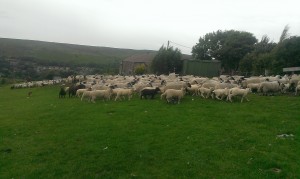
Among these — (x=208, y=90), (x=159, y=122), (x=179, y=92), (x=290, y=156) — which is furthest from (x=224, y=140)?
(x=208, y=90)

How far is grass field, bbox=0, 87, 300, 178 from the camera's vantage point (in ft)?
35.1

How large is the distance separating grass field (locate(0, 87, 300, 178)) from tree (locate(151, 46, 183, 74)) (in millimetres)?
37985

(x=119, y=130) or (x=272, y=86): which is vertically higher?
(x=272, y=86)

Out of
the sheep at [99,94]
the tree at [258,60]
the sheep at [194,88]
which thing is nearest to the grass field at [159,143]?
the sheep at [99,94]

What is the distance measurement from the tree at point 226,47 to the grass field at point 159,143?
158 feet

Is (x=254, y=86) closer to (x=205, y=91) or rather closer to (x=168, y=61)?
(x=205, y=91)

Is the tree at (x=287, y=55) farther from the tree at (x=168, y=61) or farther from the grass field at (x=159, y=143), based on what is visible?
the tree at (x=168, y=61)

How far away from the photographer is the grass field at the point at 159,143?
1069 cm

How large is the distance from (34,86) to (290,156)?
45765 millimetres

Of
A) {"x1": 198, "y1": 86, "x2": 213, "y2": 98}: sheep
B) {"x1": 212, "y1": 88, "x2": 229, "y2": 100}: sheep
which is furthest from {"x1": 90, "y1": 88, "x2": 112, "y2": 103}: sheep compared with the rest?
{"x1": 212, "y1": 88, "x2": 229, "y2": 100}: sheep

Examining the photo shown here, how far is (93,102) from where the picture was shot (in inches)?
933

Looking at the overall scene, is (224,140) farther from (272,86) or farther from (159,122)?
(272,86)

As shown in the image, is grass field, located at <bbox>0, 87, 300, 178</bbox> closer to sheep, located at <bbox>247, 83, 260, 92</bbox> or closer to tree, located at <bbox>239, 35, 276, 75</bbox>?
sheep, located at <bbox>247, 83, 260, 92</bbox>

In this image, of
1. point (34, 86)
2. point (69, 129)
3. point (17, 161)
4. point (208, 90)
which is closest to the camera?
point (17, 161)
